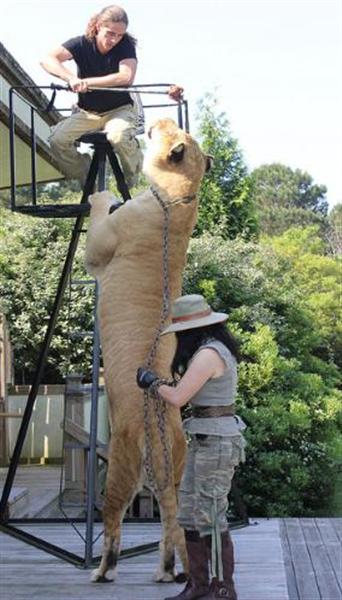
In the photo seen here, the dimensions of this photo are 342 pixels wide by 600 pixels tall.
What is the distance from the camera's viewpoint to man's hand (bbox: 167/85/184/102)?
5383 mm

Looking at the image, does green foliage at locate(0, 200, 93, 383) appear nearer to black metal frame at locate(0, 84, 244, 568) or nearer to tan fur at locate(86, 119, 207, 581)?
black metal frame at locate(0, 84, 244, 568)

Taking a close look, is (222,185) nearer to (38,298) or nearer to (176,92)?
(38,298)

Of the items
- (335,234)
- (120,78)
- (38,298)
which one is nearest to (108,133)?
(120,78)

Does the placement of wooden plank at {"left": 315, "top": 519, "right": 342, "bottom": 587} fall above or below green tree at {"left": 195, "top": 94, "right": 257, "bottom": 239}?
below

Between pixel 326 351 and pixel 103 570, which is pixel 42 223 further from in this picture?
pixel 103 570

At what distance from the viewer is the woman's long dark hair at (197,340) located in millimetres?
4441

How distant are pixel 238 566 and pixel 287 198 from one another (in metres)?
50.9

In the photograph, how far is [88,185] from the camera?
5.75 meters

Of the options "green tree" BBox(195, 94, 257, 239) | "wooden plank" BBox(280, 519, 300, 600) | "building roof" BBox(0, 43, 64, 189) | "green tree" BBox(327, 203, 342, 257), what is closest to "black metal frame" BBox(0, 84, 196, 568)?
"wooden plank" BBox(280, 519, 300, 600)

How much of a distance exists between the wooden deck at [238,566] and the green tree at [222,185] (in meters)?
9.78

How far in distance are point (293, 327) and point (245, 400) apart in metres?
2.70

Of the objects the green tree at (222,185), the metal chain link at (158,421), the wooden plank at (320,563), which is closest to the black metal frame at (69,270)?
the metal chain link at (158,421)

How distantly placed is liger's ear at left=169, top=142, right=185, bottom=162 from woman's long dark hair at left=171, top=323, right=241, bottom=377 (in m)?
0.92

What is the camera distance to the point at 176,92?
5391mm
